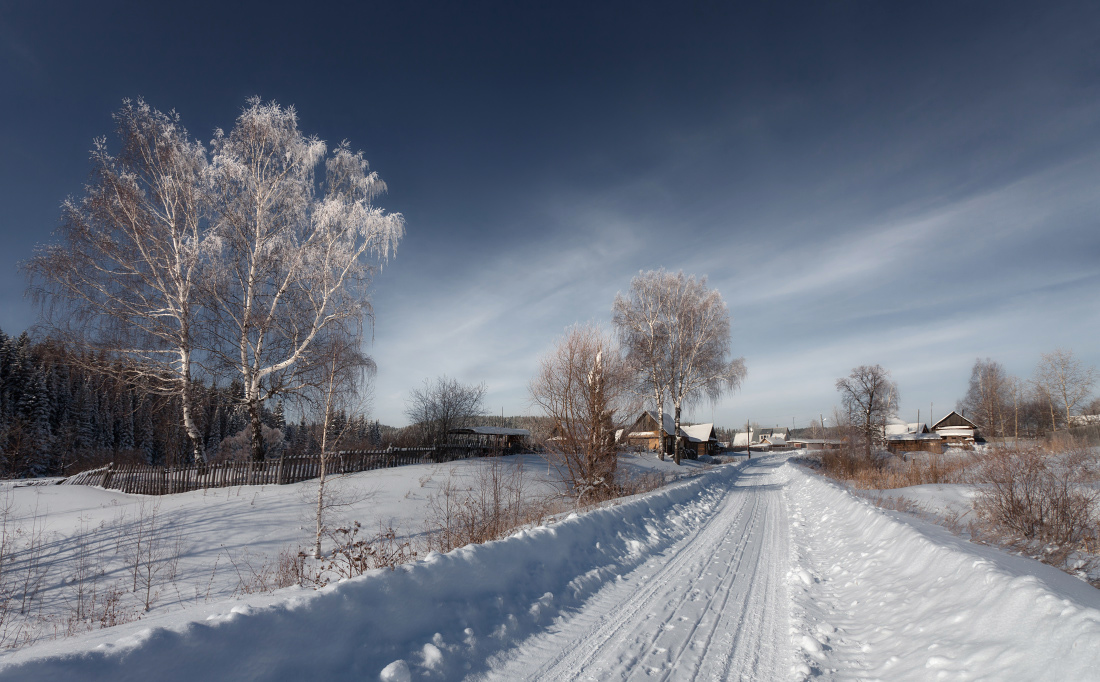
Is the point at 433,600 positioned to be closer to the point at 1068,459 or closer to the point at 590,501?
the point at 590,501

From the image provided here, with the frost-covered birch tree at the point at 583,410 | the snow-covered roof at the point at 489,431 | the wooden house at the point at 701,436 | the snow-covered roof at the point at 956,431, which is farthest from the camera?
the wooden house at the point at 701,436

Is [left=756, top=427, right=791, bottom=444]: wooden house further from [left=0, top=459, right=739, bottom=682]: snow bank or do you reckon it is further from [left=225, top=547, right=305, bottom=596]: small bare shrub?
[left=0, top=459, right=739, bottom=682]: snow bank

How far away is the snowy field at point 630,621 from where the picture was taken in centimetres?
271

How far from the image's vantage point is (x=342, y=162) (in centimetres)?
1902

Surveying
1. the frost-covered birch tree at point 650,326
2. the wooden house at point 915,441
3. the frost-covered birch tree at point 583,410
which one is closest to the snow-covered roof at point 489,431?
the frost-covered birch tree at point 650,326

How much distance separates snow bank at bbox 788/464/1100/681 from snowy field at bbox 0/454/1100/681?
2 cm

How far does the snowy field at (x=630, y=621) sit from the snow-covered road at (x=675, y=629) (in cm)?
2

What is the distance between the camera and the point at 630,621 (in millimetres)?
4547

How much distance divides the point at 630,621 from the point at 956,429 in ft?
244

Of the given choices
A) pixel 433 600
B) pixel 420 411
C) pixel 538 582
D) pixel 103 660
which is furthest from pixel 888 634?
pixel 420 411

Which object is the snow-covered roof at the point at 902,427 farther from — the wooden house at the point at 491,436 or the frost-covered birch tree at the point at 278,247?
A: the frost-covered birch tree at the point at 278,247

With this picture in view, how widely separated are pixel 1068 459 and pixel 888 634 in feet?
27.7

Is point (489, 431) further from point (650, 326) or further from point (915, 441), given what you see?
point (915, 441)

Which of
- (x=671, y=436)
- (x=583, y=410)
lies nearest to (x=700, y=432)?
(x=671, y=436)
